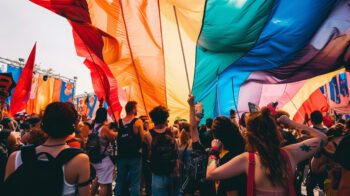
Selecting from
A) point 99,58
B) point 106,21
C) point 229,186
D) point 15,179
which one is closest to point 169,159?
point 229,186

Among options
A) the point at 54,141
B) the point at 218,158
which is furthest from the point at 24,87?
the point at 218,158

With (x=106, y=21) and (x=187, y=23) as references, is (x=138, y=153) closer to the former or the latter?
(x=106, y=21)

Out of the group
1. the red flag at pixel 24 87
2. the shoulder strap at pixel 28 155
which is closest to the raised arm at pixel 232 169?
the shoulder strap at pixel 28 155

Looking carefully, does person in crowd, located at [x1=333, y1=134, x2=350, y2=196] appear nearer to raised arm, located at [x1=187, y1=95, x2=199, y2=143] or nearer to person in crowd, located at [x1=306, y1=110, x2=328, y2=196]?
raised arm, located at [x1=187, y1=95, x2=199, y2=143]

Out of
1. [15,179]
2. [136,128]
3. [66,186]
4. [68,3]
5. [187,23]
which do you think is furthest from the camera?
[187,23]

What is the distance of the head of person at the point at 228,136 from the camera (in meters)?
1.96

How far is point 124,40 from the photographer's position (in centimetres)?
417

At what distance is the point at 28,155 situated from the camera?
1.30 m

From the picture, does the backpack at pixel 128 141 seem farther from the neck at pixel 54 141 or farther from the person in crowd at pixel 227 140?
the neck at pixel 54 141

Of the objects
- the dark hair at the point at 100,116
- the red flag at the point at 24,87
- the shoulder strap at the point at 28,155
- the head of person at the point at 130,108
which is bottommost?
the shoulder strap at the point at 28,155

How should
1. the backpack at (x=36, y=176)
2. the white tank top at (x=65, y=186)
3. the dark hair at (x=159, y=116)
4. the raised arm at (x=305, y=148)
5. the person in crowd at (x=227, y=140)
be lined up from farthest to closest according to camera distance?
the dark hair at (x=159, y=116) < the person in crowd at (x=227, y=140) < the raised arm at (x=305, y=148) < the white tank top at (x=65, y=186) < the backpack at (x=36, y=176)

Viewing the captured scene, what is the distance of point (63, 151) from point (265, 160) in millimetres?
1427

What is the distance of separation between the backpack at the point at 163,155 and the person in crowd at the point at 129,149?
50 cm

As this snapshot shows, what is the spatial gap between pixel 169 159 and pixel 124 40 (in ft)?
8.39
